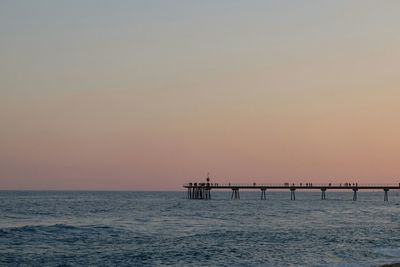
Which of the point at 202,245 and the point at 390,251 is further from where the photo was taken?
the point at 202,245

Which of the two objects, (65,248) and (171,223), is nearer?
(65,248)

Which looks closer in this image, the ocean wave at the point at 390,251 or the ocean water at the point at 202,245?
the ocean water at the point at 202,245

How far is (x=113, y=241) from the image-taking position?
3816 centimetres

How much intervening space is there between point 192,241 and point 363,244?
10061 millimetres

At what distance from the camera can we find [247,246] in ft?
116

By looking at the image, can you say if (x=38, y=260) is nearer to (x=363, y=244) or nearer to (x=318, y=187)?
(x=363, y=244)

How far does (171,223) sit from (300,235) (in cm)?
1464

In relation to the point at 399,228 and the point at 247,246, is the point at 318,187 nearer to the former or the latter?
the point at 399,228

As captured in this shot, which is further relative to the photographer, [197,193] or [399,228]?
[197,193]

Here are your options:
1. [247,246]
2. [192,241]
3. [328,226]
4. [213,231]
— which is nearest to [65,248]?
[192,241]

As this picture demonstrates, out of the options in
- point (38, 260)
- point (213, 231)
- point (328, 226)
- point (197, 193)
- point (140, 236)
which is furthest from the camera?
point (197, 193)

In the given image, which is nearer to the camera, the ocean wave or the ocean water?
the ocean water

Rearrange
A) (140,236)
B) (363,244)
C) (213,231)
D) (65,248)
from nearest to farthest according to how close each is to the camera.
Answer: (65,248), (363,244), (140,236), (213,231)

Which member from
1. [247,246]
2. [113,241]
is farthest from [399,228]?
[113,241]
